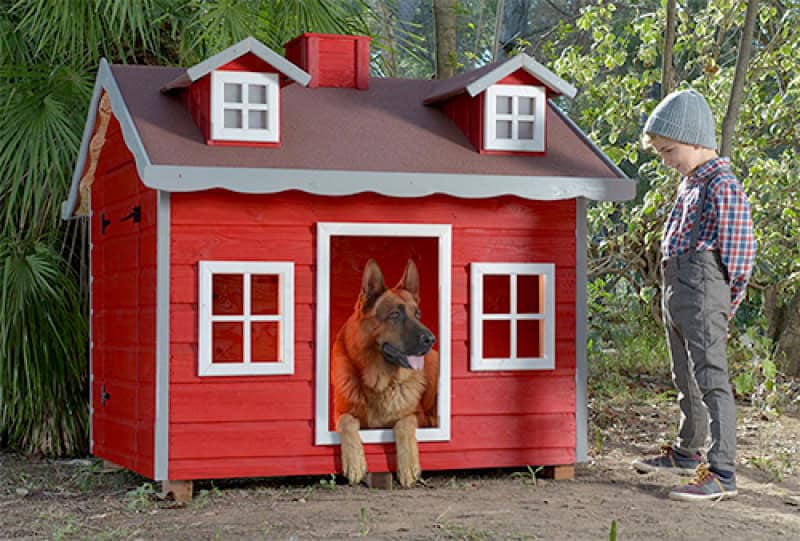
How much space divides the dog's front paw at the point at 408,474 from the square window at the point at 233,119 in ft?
6.36

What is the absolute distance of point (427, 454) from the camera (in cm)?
634

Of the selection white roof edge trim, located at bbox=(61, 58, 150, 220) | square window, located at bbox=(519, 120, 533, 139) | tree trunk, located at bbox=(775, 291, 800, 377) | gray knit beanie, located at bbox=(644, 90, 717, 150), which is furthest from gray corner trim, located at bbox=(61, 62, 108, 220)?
tree trunk, located at bbox=(775, 291, 800, 377)

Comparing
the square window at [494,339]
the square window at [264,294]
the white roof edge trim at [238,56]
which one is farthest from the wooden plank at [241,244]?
the square window at [494,339]

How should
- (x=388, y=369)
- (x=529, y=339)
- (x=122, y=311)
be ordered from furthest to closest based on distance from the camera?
(x=529, y=339), (x=122, y=311), (x=388, y=369)

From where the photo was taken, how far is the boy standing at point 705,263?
5836 millimetres

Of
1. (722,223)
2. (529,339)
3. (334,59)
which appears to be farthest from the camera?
(334,59)

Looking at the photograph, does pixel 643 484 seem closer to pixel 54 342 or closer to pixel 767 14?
pixel 54 342

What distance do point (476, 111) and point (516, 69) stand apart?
0.31m

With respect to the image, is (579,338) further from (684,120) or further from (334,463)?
(334,463)

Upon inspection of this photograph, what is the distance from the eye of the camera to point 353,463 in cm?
614

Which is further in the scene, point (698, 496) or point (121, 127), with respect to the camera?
point (121, 127)

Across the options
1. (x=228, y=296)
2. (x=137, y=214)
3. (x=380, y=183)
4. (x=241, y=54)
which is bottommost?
(x=228, y=296)

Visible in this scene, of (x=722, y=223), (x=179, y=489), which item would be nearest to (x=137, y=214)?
(x=179, y=489)

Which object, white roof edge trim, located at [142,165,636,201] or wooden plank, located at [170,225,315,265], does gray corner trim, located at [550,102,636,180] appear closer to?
white roof edge trim, located at [142,165,636,201]
